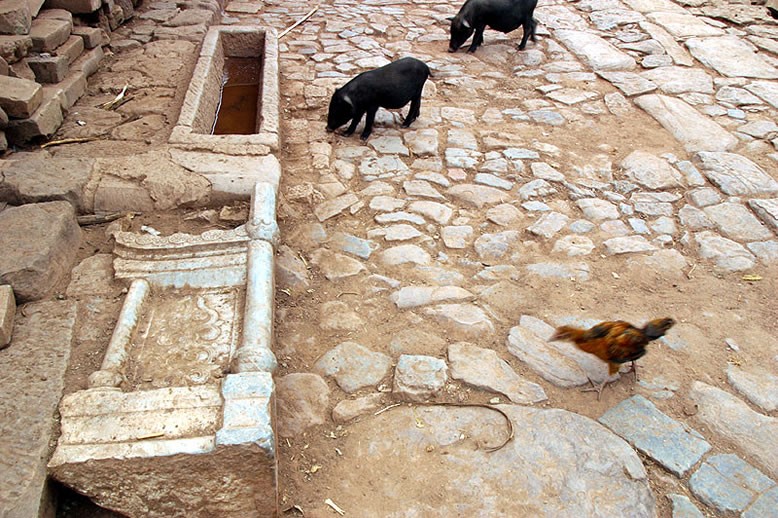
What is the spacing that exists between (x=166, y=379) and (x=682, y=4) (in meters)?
9.30

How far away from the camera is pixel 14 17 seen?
526cm

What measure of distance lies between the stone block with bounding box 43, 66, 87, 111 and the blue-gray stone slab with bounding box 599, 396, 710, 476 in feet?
16.3

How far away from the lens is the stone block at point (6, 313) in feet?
9.13

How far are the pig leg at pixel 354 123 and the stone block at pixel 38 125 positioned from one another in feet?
7.98

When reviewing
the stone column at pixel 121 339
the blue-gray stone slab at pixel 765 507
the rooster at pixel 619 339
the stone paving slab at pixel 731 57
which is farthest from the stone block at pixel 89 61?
the stone paving slab at pixel 731 57

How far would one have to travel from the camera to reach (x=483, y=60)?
24.0 ft

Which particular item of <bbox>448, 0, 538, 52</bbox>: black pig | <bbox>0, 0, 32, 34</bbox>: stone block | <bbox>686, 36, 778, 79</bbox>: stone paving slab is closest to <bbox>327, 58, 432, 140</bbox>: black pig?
<bbox>448, 0, 538, 52</bbox>: black pig

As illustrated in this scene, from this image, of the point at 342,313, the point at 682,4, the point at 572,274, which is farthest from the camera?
the point at 682,4

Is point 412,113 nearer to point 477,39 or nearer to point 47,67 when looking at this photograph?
point 477,39

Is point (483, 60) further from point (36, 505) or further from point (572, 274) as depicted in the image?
point (36, 505)

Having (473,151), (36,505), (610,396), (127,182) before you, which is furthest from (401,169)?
(36,505)

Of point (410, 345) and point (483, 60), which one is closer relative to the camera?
point (410, 345)

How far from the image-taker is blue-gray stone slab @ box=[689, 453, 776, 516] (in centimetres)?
260

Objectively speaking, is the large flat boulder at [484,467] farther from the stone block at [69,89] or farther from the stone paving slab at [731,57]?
the stone paving slab at [731,57]
